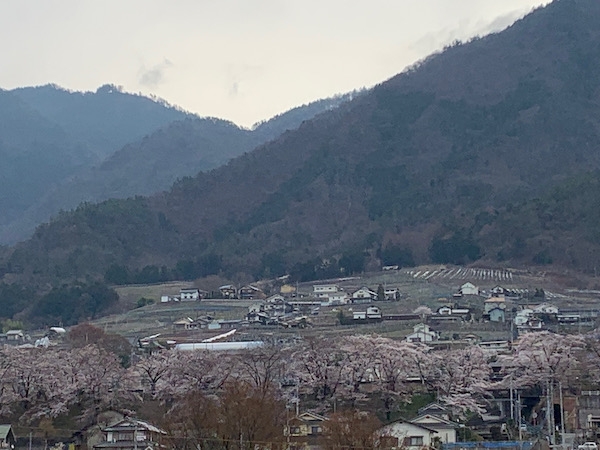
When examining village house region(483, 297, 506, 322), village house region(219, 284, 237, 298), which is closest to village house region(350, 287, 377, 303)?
village house region(483, 297, 506, 322)

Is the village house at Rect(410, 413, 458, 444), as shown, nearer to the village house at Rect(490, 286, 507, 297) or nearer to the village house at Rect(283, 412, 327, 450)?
the village house at Rect(283, 412, 327, 450)

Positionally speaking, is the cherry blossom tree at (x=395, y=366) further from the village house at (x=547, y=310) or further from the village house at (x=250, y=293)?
the village house at (x=250, y=293)

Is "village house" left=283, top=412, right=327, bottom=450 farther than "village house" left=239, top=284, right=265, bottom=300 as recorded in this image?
No

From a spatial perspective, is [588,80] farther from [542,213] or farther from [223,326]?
[223,326]

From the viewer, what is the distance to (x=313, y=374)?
35.0m

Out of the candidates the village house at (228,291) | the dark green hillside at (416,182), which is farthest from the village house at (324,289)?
the village house at (228,291)

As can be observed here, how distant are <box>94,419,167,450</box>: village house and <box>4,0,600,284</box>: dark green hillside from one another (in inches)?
1635

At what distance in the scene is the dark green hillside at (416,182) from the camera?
7206 cm

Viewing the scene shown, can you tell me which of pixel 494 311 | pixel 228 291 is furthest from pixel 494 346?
pixel 228 291

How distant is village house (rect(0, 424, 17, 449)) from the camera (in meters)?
29.1

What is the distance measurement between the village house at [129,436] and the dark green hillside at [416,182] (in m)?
41.5

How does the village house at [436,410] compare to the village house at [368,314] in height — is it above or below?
below

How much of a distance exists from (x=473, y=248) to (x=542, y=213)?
16.5 ft

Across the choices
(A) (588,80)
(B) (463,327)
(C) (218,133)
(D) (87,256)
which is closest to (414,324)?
(B) (463,327)
